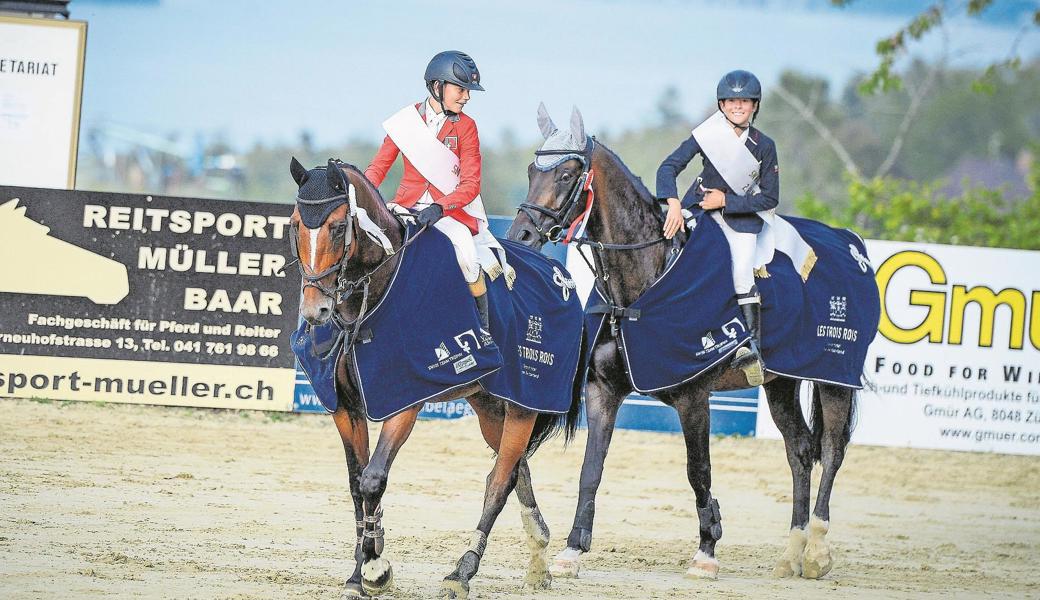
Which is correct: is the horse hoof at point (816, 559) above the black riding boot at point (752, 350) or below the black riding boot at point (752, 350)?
below

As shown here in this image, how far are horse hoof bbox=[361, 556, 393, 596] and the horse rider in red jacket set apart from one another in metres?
1.20

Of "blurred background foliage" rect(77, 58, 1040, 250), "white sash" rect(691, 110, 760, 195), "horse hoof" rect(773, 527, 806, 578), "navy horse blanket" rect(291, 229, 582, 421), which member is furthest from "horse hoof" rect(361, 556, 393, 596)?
"blurred background foliage" rect(77, 58, 1040, 250)

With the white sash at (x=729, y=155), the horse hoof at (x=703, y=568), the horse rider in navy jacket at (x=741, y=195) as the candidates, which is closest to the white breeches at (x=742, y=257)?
the horse rider in navy jacket at (x=741, y=195)

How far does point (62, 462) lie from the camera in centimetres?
976

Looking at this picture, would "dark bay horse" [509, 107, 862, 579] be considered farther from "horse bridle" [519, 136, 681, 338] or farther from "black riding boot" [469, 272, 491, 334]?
"black riding boot" [469, 272, 491, 334]

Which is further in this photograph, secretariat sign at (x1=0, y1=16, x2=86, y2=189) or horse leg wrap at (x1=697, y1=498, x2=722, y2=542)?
secretariat sign at (x1=0, y1=16, x2=86, y2=189)

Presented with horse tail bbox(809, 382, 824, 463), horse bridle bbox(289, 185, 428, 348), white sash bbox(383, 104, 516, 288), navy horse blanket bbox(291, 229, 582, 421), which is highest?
white sash bbox(383, 104, 516, 288)

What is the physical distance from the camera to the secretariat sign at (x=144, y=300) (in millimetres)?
11414

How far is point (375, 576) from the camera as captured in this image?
6.03 m

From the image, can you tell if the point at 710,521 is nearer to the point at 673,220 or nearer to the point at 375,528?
the point at 673,220

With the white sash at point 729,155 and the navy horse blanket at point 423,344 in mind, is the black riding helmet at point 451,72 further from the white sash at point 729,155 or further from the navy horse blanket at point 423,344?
the white sash at point 729,155

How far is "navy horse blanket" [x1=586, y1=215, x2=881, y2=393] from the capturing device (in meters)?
7.45

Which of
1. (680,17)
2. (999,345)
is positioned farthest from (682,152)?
(680,17)

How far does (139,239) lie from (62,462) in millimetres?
2508
